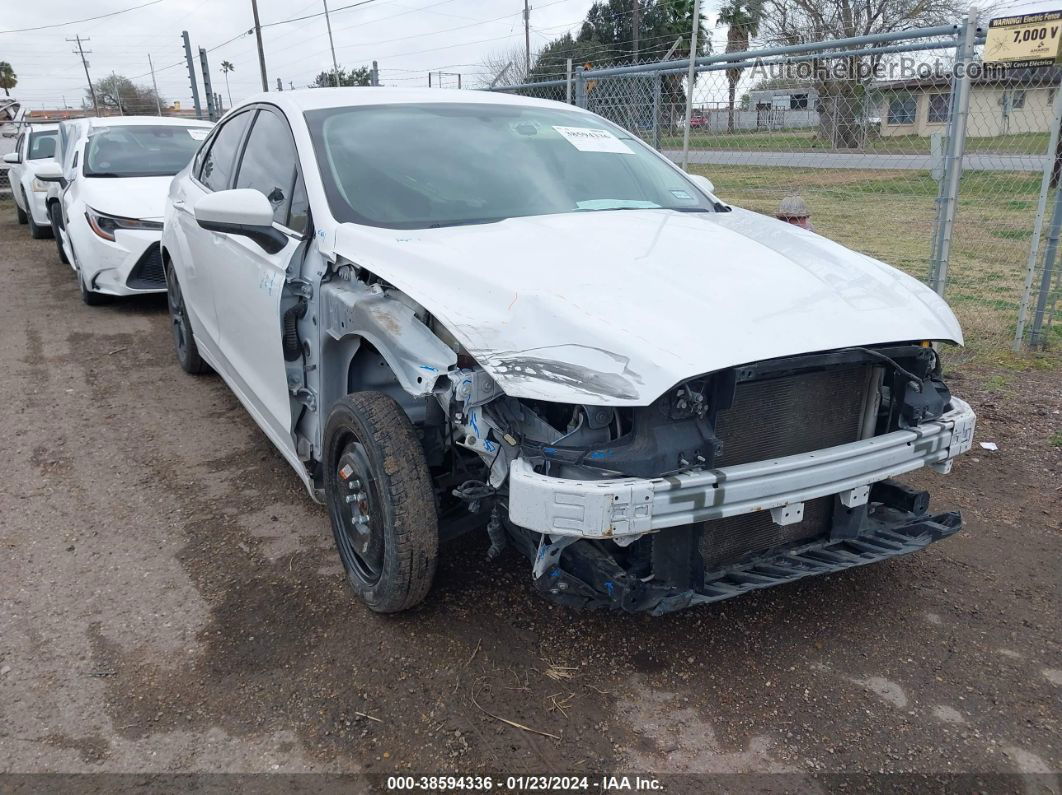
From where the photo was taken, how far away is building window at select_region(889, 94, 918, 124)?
22.2 ft

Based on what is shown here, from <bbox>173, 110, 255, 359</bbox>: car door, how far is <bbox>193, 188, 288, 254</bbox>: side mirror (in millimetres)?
880

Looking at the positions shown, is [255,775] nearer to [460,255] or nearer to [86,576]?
[86,576]

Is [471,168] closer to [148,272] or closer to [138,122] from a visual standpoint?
[148,272]

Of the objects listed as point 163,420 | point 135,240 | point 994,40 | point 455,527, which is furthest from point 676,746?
point 135,240

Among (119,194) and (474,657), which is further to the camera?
(119,194)

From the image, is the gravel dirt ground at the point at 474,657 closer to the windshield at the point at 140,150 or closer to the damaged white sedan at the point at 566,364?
the damaged white sedan at the point at 566,364

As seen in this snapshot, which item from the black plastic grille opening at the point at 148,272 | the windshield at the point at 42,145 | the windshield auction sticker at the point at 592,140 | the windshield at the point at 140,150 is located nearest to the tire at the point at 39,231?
the windshield at the point at 42,145

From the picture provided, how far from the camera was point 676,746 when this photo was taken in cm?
233

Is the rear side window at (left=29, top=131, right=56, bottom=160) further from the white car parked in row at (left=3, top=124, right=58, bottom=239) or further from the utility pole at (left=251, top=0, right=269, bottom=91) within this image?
the utility pole at (left=251, top=0, right=269, bottom=91)

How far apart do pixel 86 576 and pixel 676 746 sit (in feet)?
7.81

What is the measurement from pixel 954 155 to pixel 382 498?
188 inches

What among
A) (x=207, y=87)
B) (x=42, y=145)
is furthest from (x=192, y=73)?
(x=42, y=145)

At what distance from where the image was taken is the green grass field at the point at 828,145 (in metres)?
5.90

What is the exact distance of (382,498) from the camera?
8.52 feet
